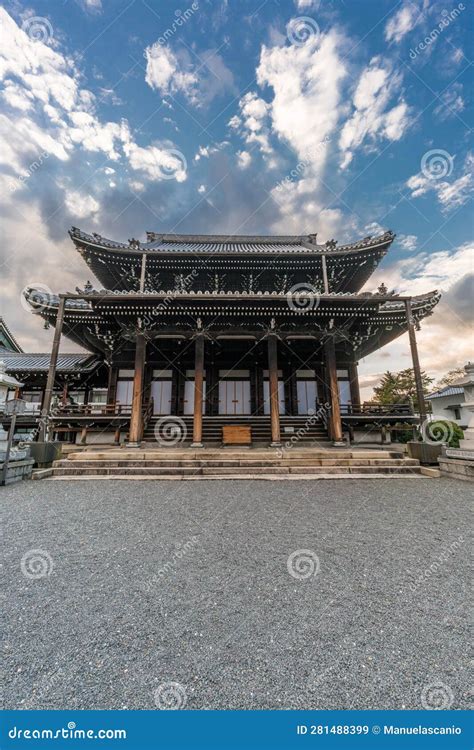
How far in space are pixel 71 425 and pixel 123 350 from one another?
13.1ft

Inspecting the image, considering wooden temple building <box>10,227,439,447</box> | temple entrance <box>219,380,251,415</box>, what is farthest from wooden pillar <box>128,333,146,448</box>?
temple entrance <box>219,380,251,415</box>

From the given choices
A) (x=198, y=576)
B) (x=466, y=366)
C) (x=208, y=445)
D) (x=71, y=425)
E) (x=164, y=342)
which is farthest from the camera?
(x=164, y=342)

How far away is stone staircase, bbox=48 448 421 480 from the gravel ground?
2828 millimetres

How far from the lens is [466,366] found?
24.2ft

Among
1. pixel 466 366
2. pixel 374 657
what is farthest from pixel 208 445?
pixel 374 657

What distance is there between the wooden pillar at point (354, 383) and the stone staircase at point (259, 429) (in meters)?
2.60

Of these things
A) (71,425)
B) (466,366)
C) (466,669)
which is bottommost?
(466,669)

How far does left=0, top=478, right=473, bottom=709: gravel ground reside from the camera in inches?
60.1

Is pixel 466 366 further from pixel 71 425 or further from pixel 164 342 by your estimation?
pixel 71 425

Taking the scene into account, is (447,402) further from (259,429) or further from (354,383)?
(259,429)

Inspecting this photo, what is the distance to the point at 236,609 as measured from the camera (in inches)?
87.1

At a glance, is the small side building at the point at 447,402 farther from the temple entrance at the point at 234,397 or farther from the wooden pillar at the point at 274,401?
the wooden pillar at the point at 274,401

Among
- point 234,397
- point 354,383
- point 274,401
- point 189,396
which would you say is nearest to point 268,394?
point 234,397

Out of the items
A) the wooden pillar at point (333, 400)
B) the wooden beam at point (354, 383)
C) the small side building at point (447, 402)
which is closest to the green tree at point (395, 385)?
the small side building at point (447, 402)
